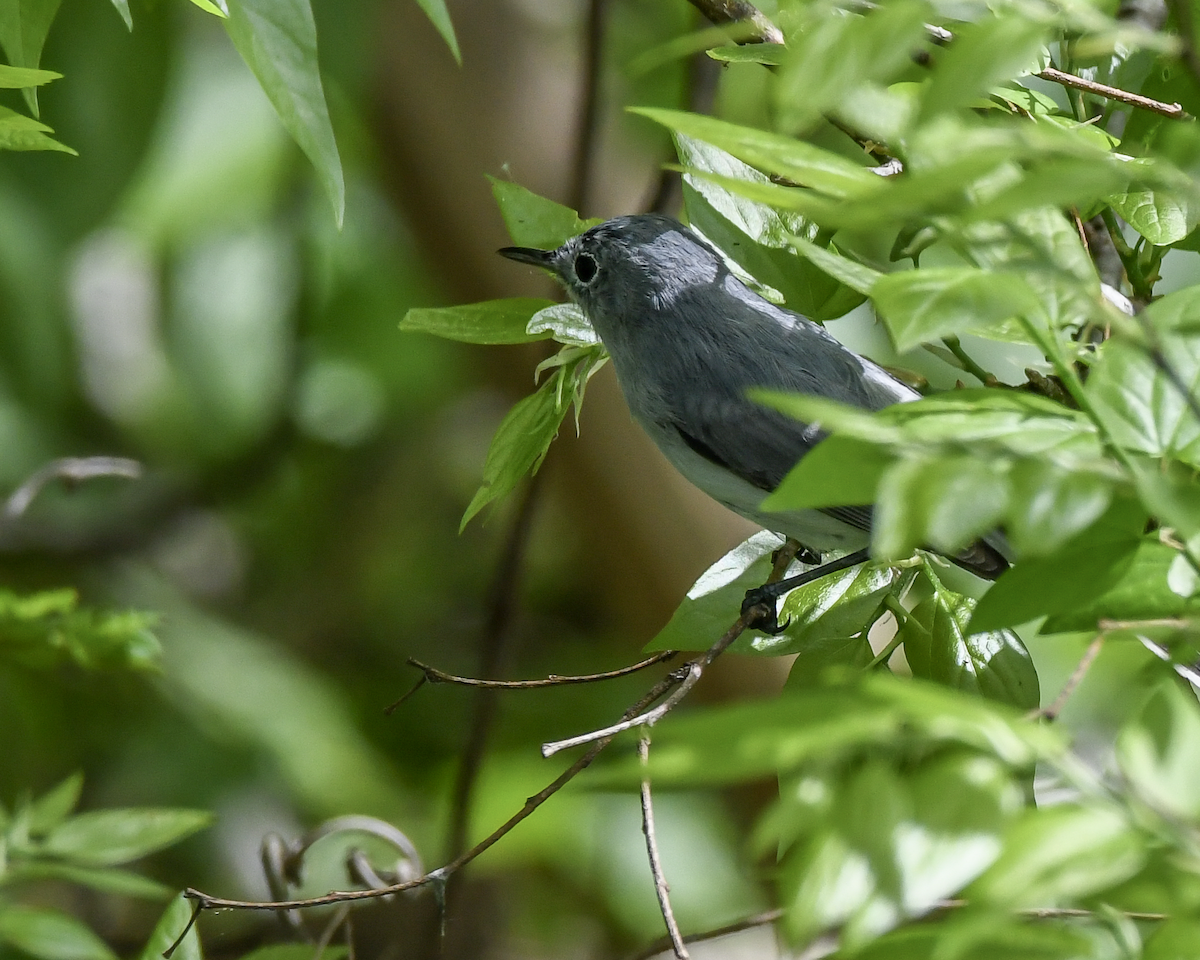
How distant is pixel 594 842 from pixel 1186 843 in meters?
2.27

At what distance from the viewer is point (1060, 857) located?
1.27 ft

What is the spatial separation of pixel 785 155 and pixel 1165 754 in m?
0.28

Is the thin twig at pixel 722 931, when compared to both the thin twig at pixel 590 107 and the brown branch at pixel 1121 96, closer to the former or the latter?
the brown branch at pixel 1121 96

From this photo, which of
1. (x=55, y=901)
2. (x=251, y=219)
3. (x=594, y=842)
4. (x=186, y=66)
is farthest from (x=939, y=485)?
(x=55, y=901)

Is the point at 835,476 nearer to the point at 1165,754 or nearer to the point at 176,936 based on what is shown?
the point at 1165,754

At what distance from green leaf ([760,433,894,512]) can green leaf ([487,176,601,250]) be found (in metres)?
0.53

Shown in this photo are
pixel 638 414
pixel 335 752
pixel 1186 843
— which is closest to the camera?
pixel 1186 843

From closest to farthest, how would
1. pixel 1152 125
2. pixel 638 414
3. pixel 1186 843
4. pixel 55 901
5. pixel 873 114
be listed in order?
1. pixel 1186 843
2. pixel 873 114
3. pixel 1152 125
4. pixel 638 414
5. pixel 55 901

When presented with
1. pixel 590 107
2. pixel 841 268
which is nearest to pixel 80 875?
pixel 841 268

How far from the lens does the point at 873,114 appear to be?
525 millimetres

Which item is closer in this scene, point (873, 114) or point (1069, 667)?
point (873, 114)

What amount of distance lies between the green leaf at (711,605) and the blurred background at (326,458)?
3.30 feet

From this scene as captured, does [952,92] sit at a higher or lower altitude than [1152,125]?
higher

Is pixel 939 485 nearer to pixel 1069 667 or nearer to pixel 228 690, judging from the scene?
pixel 1069 667
